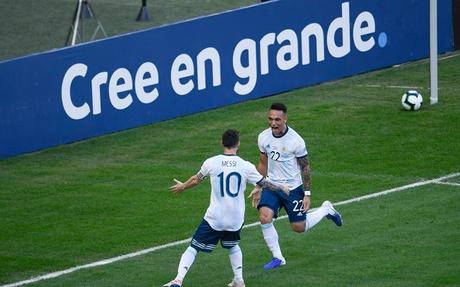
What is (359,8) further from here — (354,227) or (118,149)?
(354,227)

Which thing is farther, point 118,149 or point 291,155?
point 118,149

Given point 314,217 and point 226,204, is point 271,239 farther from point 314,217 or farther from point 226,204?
point 226,204

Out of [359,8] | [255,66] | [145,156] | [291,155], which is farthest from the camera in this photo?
[359,8]

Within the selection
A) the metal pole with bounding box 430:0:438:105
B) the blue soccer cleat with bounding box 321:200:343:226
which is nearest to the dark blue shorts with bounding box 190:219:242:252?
the blue soccer cleat with bounding box 321:200:343:226

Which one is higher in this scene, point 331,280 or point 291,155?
point 291,155

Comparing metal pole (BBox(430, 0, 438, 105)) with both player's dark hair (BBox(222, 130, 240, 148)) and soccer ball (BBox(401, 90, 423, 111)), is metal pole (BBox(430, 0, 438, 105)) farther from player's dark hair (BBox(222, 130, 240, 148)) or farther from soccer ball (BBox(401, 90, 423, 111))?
player's dark hair (BBox(222, 130, 240, 148))

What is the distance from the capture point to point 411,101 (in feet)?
82.5

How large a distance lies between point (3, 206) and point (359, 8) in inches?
459

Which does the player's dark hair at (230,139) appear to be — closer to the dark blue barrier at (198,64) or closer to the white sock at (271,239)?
the white sock at (271,239)

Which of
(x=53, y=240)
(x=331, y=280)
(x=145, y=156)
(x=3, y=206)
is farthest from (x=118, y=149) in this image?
(x=331, y=280)

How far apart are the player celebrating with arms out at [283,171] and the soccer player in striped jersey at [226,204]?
1093mm

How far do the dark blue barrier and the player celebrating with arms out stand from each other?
7.63m

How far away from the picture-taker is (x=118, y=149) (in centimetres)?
2302

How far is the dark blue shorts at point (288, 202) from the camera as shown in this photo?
51.3ft
